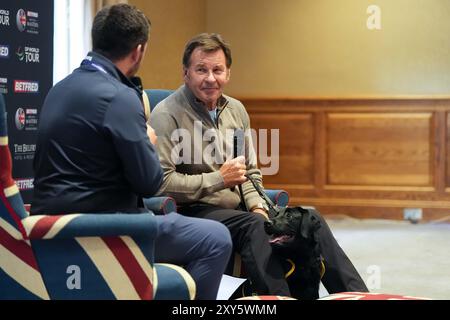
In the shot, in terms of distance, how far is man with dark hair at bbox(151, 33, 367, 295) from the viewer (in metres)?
3.12

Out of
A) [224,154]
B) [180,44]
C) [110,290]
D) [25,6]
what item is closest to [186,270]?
[110,290]

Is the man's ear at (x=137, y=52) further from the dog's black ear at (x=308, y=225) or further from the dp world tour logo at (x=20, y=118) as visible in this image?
the dp world tour logo at (x=20, y=118)

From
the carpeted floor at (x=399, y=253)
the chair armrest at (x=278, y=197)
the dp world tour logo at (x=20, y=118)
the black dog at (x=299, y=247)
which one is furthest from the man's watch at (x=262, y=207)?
the dp world tour logo at (x=20, y=118)

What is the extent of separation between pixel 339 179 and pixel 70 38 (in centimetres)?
301

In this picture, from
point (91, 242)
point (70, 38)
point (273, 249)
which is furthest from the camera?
point (70, 38)

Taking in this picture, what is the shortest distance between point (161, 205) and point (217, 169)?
0.43 metres

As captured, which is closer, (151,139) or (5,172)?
(5,172)

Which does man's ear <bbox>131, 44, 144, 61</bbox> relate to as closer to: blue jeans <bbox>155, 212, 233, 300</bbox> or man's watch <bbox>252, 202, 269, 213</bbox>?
blue jeans <bbox>155, 212, 233, 300</bbox>

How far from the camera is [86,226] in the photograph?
2.32 meters

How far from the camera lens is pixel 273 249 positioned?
123 inches

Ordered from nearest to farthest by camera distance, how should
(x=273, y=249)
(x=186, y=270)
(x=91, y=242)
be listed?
(x=91, y=242)
(x=186, y=270)
(x=273, y=249)

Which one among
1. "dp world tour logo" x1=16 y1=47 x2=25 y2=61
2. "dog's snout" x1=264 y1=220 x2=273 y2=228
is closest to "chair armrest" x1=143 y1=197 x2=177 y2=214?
"dog's snout" x1=264 y1=220 x2=273 y2=228

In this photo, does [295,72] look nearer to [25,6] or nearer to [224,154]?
[25,6]

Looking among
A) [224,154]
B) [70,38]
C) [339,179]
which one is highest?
[70,38]
